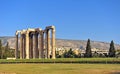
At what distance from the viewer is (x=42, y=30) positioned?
4754 inches

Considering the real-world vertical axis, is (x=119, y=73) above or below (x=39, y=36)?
below

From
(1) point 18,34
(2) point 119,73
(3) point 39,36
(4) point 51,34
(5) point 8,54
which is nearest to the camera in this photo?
(2) point 119,73

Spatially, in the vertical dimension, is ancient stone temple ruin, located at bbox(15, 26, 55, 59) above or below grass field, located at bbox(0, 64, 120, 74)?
above

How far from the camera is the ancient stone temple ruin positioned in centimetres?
11700

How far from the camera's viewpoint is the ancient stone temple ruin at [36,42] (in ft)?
384

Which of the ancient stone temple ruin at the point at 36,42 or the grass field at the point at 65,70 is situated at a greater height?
the ancient stone temple ruin at the point at 36,42

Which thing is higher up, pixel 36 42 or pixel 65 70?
pixel 36 42

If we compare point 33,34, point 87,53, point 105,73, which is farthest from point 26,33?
point 105,73

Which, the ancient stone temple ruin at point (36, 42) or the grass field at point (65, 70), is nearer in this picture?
the grass field at point (65, 70)

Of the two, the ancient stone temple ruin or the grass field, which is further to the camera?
the ancient stone temple ruin

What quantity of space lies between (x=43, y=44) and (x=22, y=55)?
11.7 m

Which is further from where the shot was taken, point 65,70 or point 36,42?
point 36,42

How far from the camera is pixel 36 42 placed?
12331 cm

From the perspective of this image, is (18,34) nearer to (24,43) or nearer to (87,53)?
(24,43)
